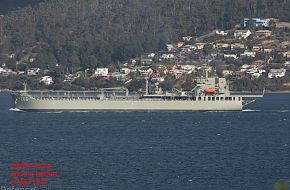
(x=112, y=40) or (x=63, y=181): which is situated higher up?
(x=112, y=40)

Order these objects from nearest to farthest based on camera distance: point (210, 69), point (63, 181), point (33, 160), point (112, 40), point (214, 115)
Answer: point (63, 181), point (33, 160), point (214, 115), point (210, 69), point (112, 40)

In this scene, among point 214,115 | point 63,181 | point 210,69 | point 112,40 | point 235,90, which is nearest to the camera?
point 63,181

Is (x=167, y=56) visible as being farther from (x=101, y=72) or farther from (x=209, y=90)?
(x=209, y=90)

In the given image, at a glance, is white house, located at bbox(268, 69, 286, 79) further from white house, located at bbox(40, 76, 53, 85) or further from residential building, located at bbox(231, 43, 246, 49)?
white house, located at bbox(40, 76, 53, 85)

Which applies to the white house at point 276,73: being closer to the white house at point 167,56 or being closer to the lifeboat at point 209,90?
the white house at point 167,56

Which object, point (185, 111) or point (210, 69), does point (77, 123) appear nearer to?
point (185, 111)

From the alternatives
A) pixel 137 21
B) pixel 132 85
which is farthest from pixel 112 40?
pixel 132 85

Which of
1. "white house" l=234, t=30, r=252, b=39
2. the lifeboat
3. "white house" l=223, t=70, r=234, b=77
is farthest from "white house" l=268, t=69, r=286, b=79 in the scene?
the lifeboat
